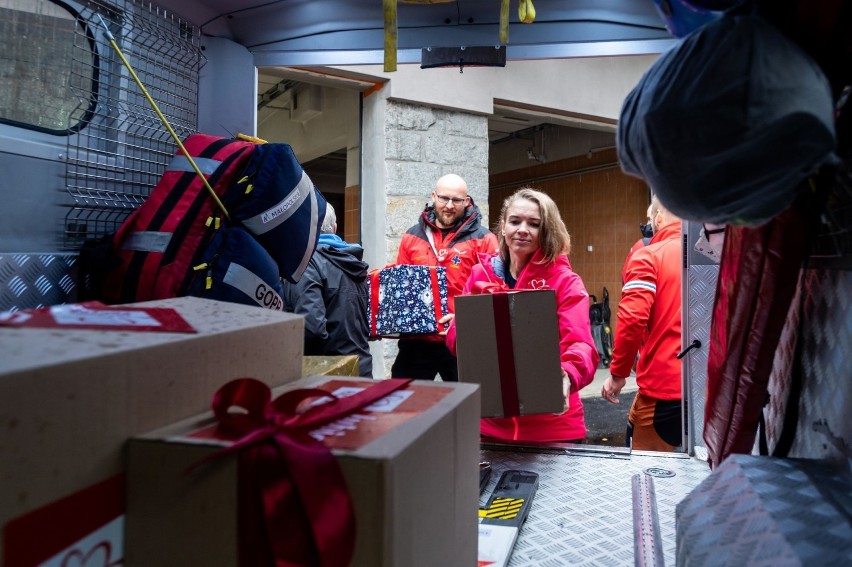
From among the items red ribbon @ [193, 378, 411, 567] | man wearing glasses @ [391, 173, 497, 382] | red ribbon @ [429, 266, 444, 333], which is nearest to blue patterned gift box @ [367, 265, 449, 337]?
red ribbon @ [429, 266, 444, 333]

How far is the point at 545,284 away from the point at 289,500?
199 centimetres

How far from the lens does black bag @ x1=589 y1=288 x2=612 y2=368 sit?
9.31 metres

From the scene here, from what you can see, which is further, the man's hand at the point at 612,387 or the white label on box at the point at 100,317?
the man's hand at the point at 612,387

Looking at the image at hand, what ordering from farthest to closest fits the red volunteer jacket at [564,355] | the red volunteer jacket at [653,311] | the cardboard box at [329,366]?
the red volunteer jacket at [653,311] < the red volunteer jacket at [564,355] < the cardboard box at [329,366]

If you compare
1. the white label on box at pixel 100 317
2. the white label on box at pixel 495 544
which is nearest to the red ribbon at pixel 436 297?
the white label on box at pixel 495 544

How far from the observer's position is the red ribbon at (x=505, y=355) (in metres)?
1.94

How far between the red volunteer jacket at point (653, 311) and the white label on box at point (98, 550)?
2822 mm

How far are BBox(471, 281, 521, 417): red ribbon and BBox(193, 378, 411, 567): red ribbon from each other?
127cm

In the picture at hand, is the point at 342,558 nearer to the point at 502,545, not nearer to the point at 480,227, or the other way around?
the point at 502,545

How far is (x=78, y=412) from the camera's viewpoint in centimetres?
63

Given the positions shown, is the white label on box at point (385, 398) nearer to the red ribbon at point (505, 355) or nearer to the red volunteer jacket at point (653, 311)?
the red ribbon at point (505, 355)

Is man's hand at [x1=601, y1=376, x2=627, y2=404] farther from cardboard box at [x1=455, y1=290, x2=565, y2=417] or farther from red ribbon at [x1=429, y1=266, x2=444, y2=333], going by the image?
cardboard box at [x1=455, y1=290, x2=565, y2=417]

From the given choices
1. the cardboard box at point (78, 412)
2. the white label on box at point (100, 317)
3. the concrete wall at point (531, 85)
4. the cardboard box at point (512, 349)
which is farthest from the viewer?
the concrete wall at point (531, 85)

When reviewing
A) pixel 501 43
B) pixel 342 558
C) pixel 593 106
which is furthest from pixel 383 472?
pixel 593 106
